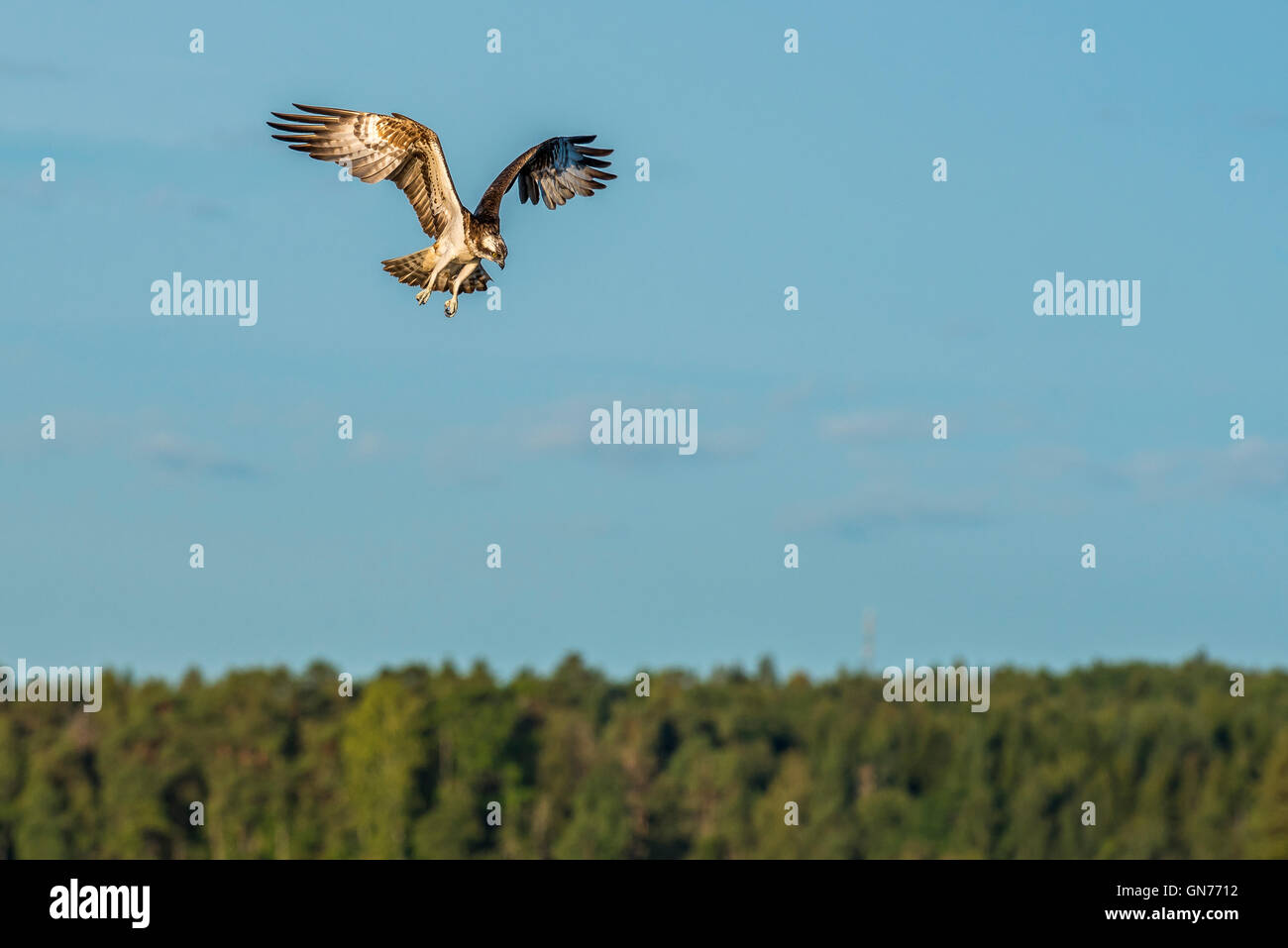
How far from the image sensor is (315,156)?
30.5 m

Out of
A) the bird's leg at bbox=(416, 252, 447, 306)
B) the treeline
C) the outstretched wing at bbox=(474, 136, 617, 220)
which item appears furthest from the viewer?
the treeline

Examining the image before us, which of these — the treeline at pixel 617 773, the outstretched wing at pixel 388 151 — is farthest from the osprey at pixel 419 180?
the treeline at pixel 617 773

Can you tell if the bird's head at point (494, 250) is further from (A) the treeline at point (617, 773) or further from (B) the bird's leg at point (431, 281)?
(A) the treeline at point (617, 773)

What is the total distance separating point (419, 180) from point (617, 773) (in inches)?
4153

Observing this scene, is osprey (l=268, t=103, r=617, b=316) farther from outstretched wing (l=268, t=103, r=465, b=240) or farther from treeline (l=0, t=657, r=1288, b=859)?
treeline (l=0, t=657, r=1288, b=859)

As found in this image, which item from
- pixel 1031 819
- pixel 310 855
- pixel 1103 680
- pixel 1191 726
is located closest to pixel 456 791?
pixel 310 855

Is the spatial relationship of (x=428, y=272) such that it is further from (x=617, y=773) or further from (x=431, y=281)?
(x=617, y=773)

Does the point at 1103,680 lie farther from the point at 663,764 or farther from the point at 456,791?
the point at 456,791

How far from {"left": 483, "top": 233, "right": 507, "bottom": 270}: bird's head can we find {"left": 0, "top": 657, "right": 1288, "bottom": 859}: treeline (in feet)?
290

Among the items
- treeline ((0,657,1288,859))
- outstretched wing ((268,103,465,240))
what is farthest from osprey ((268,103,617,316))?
treeline ((0,657,1288,859))

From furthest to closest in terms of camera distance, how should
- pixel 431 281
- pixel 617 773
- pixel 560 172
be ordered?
pixel 617 773, pixel 560 172, pixel 431 281

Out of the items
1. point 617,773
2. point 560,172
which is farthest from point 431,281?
point 617,773

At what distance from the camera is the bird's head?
97.3ft

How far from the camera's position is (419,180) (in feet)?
101
